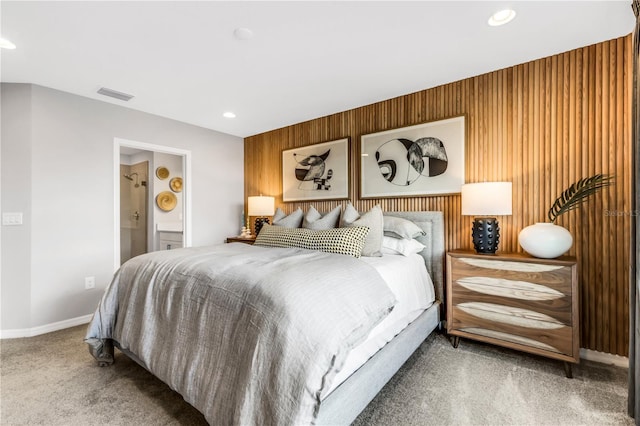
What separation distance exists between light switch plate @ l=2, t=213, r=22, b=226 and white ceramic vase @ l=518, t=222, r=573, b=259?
440cm

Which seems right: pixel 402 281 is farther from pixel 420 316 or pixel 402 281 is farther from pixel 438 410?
pixel 438 410

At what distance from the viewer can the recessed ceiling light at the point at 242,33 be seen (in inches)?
76.2

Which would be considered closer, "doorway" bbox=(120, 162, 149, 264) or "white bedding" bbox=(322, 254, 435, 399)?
"white bedding" bbox=(322, 254, 435, 399)

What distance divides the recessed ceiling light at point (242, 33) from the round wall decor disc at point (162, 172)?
362cm

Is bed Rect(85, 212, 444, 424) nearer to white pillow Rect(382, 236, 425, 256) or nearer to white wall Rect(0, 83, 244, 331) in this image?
white pillow Rect(382, 236, 425, 256)

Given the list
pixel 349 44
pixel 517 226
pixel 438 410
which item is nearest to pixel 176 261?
pixel 438 410

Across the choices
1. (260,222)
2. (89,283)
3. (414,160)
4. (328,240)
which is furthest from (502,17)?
(89,283)

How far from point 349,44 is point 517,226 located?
2.01 m

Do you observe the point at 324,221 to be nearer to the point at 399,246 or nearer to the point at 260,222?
the point at 399,246

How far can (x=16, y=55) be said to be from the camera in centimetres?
221

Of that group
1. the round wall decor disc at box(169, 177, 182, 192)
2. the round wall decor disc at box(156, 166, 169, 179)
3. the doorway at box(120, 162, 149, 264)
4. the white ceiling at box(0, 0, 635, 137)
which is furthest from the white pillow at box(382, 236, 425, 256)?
the doorway at box(120, 162, 149, 264)

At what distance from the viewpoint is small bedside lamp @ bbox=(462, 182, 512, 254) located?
2152 mm

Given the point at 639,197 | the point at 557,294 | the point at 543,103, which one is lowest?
the point at 557,294

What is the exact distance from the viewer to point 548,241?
194 centimetres
